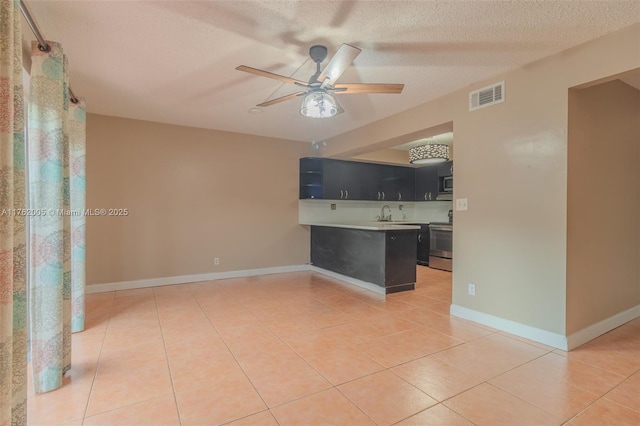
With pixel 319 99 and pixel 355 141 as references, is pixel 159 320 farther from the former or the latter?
pixel 355 141

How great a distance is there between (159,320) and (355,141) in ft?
12.0

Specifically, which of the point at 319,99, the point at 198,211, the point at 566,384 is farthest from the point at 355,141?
the point at 566,384

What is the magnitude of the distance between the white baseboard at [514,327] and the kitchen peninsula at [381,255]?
1.00 meters

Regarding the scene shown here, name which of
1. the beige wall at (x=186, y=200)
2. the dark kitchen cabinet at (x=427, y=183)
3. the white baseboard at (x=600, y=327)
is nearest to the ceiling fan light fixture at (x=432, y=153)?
the dark kitchen cabinet at (x=427, y=183)

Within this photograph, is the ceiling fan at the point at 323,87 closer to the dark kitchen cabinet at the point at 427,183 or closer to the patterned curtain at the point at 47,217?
the patterned curtain at the point at 47,217

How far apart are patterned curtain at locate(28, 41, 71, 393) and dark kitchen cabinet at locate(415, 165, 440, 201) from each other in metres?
6.43

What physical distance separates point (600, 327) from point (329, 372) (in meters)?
2.65

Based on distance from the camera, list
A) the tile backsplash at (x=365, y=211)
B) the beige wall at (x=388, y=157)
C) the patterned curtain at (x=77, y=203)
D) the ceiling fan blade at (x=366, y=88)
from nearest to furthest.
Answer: the ceiling fan blade at (x=366, y=88)
the patterned curtain at (x=77, y=203)
the tile backsplash at (x=365, y=211)
the beige wall at (x=388, y=157)

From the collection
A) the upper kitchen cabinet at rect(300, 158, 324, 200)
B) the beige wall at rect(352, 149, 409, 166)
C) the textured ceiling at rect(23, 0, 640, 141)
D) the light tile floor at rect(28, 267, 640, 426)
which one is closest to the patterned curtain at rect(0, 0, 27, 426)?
the light tile floor at rect(28, 267, 640, 426)

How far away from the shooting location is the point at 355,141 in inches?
198

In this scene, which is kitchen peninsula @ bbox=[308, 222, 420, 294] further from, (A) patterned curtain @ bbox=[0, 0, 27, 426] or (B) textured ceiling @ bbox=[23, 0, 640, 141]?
(A) patterned curtain @ bbox=[0, 0, 27, 426]

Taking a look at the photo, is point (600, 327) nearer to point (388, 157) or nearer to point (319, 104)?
point (319, 104)

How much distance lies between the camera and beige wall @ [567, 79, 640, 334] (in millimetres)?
2646

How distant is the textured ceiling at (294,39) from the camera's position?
2.08m
